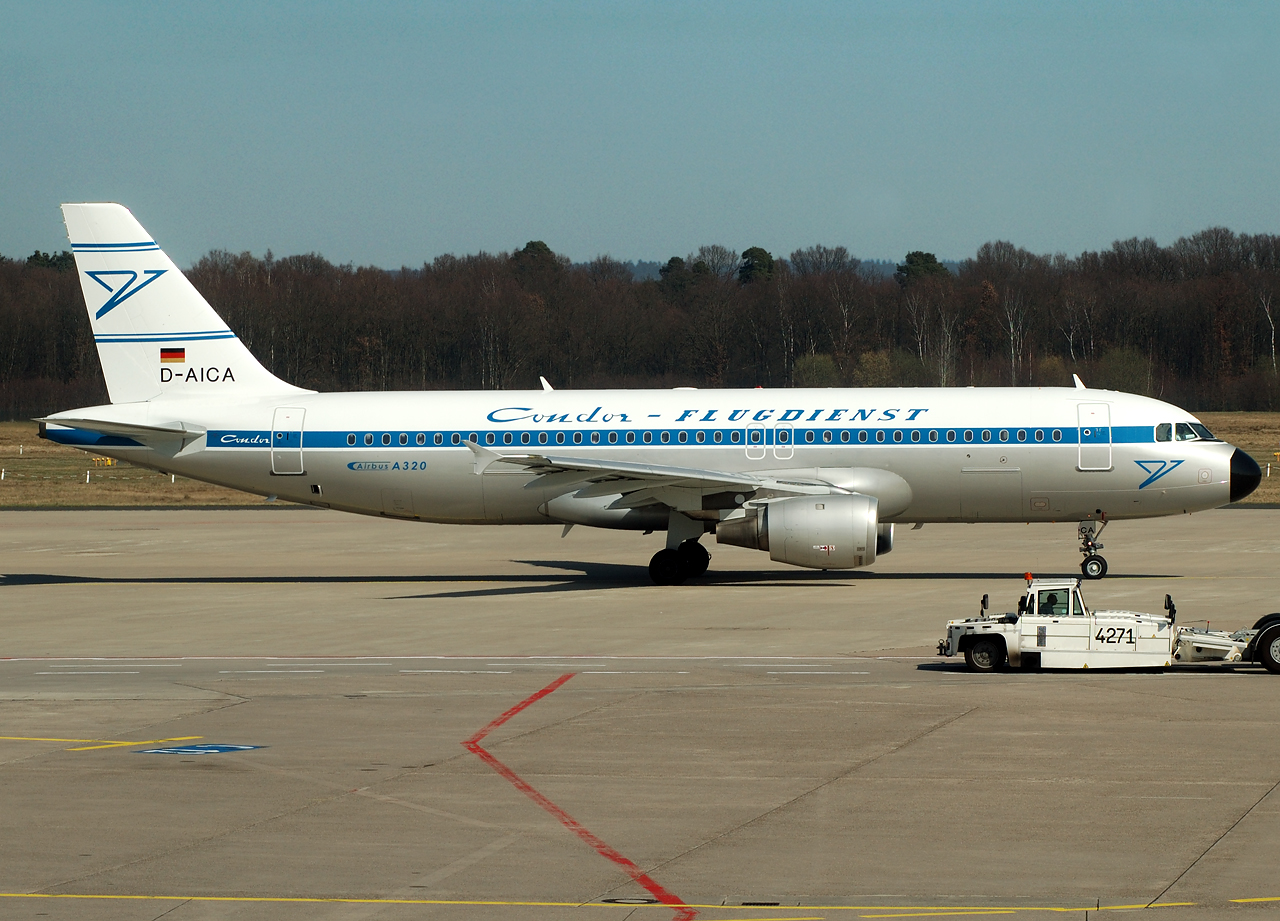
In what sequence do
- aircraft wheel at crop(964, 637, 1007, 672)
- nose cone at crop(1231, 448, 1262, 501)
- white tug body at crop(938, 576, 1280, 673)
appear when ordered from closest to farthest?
white tug body at crop(938, 576, 1280, 673) < aircraft wheel at crop(964, 637, 1007, 672) < nose cone at crop(1231, 448, 1262, 501)

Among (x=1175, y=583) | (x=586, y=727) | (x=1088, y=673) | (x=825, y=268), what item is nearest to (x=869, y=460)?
(x=1175, y=583)

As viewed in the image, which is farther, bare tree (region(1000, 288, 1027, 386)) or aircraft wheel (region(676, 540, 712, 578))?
bare tree (region(1000, 288, 1027, 386))

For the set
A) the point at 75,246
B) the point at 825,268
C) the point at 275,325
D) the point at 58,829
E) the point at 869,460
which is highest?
the point at 825,268

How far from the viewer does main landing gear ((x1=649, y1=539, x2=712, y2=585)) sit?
35094 mm

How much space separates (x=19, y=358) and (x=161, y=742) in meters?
140

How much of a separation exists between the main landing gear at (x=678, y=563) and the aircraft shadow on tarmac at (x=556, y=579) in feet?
1.08

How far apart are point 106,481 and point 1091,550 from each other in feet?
180

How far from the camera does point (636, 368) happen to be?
484 ft

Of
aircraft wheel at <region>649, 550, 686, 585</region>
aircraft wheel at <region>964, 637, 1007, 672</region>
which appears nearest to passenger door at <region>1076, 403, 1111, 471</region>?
aircraft wheel at <region>649, 550, 686, 585</region>

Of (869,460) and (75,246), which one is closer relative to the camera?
(869,460)

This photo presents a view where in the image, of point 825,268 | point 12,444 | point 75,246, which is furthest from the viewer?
point 825,268

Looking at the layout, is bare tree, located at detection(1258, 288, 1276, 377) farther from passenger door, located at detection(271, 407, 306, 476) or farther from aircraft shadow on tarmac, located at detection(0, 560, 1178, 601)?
passenger door, located at detection(271, 407, 306, 476)

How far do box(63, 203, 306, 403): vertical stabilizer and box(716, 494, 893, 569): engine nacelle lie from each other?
13.1 m

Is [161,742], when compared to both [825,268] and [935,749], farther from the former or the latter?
[825,268]
